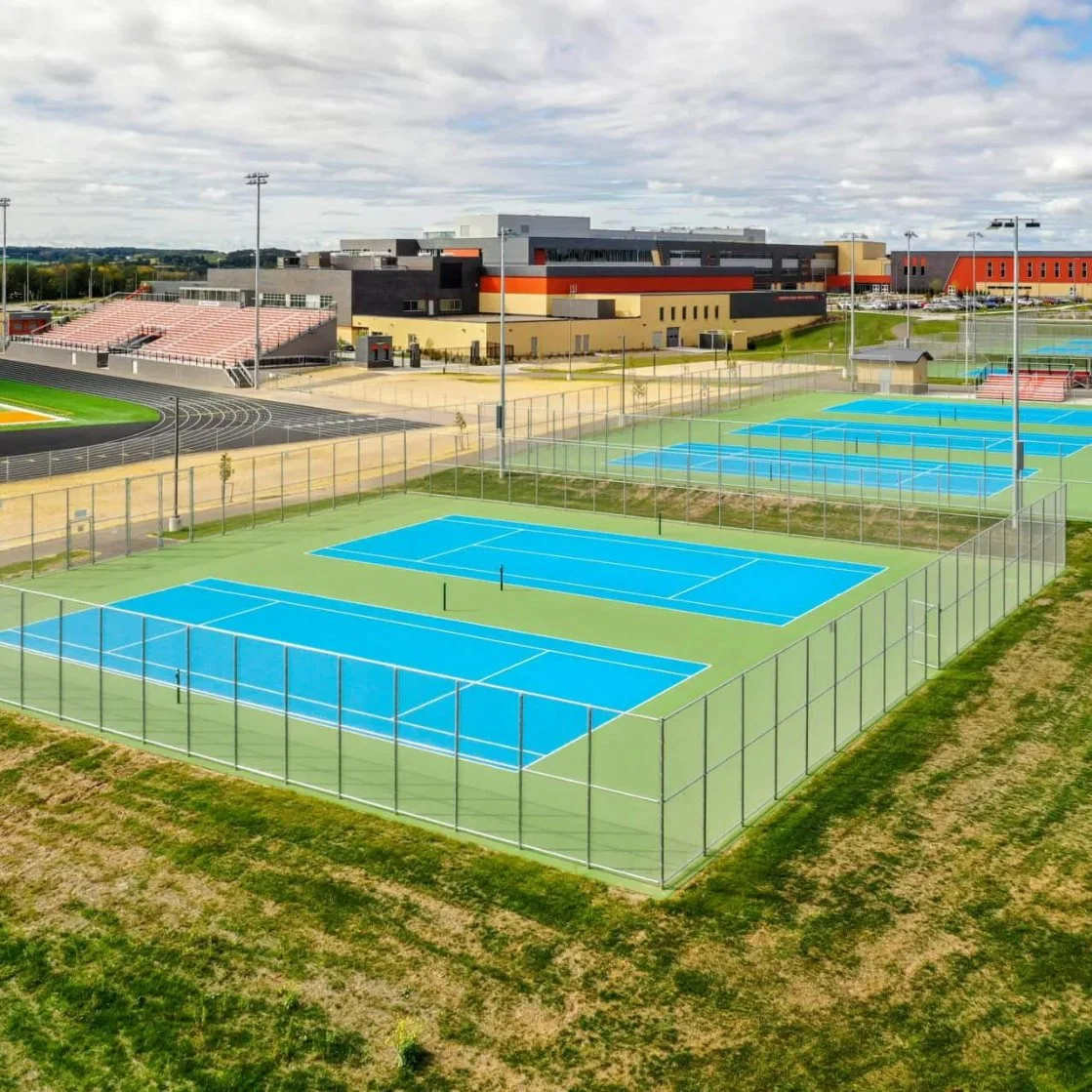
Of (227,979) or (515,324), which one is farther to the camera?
(515,324)

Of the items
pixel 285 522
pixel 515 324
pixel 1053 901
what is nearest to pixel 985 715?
pixel 1053 901

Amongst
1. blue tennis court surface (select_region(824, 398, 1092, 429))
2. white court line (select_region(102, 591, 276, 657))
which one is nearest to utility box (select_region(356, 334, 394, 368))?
blue tennis court surface (select_region(824, 398, 1092, 429))

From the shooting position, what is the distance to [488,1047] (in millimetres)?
17328

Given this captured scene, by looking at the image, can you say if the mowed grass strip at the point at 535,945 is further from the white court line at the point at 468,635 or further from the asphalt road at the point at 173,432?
the asphalt road at the point at 173,432

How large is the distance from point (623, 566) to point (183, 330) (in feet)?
281

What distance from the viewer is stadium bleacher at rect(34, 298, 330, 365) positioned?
111 metres

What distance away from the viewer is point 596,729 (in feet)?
93.7

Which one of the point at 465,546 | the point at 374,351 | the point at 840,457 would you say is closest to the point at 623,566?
the point at 465,546

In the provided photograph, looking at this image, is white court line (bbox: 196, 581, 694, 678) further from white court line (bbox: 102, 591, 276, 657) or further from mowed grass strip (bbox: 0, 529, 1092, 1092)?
mowed grass strip (bbox: 0, 529, 1092, 1092)

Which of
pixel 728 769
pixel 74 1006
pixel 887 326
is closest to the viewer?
pixel 74 1006

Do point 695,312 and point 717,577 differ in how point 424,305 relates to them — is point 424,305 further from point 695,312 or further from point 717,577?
point 717,577

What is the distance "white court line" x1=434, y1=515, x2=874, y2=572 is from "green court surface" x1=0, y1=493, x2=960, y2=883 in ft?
3.60

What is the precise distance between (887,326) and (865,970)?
124 m

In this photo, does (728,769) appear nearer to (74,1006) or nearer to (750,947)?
(750,947)
